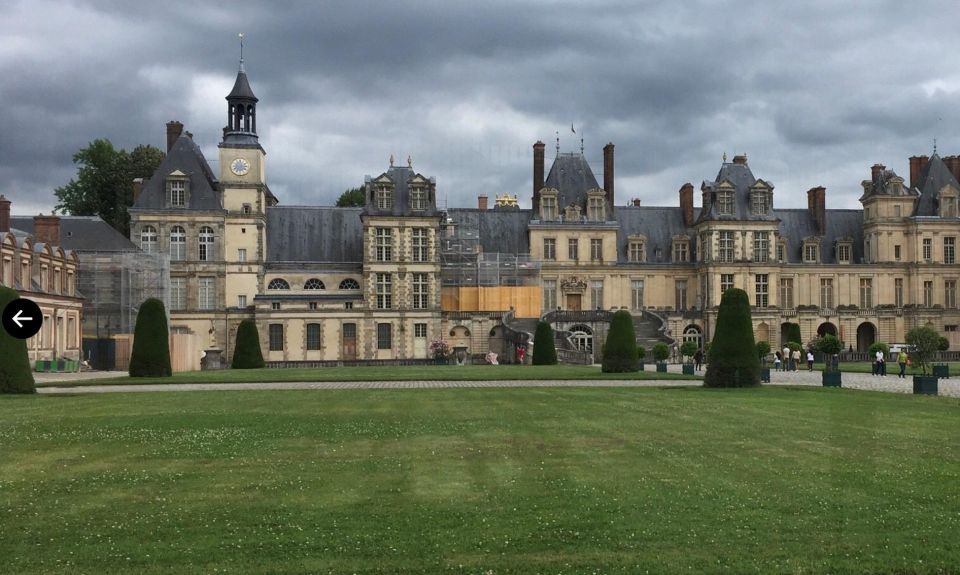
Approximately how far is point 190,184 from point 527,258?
71.4 ft

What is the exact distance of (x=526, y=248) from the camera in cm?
6650

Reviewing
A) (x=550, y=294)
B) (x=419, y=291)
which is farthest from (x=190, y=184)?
(x=550, y=294)

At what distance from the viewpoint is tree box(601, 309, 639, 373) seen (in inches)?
1521

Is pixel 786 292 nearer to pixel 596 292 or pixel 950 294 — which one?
pixel 950 294

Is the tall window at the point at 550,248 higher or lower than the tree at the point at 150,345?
higher

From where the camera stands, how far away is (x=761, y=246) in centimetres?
6625

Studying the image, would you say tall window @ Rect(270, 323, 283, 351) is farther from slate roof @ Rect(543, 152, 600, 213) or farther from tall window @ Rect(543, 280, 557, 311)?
slate roof @ Rect(543, 152, 600, 213)

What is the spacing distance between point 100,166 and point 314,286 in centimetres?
2072

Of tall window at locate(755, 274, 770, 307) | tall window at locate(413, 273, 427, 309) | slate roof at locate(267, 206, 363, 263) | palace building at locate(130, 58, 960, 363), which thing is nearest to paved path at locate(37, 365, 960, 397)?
palace building at locate(130, 58, 960, 363)

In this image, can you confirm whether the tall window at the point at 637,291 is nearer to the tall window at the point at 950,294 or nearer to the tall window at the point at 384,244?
the tall window at the point at 384,244

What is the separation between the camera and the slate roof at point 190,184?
58.7 m

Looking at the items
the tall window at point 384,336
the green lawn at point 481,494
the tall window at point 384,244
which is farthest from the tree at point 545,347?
the green lawn at point 481,494

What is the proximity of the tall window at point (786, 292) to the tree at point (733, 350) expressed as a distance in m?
38.5

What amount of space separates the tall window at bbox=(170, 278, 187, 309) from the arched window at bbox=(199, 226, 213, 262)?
1822mm
